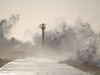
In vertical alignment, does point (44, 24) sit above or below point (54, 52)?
above

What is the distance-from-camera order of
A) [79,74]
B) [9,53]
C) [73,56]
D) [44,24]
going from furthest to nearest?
[44,24], [9,53], [73,56], [79,74]

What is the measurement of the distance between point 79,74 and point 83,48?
31760 mm

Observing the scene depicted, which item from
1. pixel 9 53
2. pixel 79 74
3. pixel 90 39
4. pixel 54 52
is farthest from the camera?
pixel 54 52

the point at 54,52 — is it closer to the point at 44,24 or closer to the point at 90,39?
the point at 44,24

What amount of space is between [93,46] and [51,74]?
29972 millimetres

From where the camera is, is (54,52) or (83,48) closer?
(83,48)

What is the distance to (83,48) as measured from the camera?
142 ft

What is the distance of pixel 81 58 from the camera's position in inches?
1674

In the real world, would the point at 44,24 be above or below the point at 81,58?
above

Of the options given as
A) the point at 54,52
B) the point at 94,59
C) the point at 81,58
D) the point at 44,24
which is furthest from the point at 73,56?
the point at 54,52

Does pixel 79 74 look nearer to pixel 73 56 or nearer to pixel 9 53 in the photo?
pixel 73 56

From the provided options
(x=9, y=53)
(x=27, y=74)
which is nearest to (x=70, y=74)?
(x=27, y=74)

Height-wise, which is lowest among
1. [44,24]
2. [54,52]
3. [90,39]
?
[54,52]

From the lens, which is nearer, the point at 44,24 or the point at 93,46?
the point at 93,46
